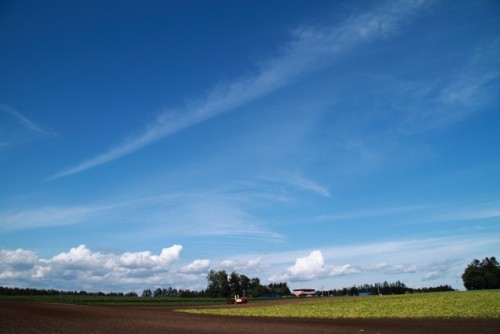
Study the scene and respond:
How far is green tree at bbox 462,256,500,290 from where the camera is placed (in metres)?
169

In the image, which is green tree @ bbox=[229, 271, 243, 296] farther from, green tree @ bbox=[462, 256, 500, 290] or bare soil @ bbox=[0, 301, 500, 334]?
bare soil @ bbox=[0, 301, 500, 334]

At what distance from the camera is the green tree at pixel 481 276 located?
555 feet

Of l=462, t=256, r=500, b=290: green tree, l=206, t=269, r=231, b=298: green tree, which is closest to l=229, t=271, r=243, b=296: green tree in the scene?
l=206, t=269, r=231, b=298: green tree

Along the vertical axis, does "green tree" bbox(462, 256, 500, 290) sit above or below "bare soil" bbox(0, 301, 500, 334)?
above

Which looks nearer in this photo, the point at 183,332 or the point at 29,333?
the point at 29,333

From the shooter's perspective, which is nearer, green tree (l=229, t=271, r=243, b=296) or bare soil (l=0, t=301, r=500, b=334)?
bare soil (l=0, t=301, r=500, b=334)

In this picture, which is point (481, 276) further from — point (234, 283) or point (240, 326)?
point (240, 326)

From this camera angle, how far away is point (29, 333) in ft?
85.5

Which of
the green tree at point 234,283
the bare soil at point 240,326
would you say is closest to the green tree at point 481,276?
the green tree at point 234,283

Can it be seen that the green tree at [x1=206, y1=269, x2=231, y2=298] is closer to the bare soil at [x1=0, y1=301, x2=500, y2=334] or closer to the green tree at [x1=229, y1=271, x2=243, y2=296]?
the green tree at [x1=229, y1=271, x2=243, y2=296]

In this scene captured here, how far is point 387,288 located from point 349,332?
176331 mm

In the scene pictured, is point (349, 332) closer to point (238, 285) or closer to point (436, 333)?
point (436, 333)

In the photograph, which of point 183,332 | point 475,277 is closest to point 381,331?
point 183,332

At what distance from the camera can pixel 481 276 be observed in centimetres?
17338
